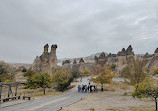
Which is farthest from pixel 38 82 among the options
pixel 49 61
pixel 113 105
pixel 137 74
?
pixel 137 74

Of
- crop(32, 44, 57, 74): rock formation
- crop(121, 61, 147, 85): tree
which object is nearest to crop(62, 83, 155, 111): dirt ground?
crop(121, 61, 147, 85): tree

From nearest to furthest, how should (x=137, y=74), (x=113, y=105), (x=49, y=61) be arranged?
(x=113, y=105) → (x=137, y=74) → (x=49, y=61)

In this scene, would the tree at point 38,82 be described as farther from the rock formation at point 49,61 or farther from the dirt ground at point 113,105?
the rock formation at point 49,61

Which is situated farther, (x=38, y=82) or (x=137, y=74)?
(x=38, y=82)

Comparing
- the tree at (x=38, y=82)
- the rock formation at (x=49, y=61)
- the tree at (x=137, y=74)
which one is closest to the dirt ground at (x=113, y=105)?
the tree at (x=137, y=74)

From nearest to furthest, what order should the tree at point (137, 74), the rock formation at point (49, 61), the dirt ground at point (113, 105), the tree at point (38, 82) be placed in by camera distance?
the dirt ground at point (113, 105) → the tree at point (137, 74) → the tree at point (38, 82) → the rock formation at point (49, 61)

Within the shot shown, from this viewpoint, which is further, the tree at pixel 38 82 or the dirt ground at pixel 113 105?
the tree at pixel 38 82

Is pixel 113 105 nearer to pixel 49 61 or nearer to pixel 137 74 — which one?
pixel 137 74

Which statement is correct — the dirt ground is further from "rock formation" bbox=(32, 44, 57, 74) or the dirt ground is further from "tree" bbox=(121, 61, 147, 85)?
"rock formation" bbox=(32, 44, 57, 74)

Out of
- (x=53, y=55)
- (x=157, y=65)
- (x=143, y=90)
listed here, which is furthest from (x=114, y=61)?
(x=143, y=90)

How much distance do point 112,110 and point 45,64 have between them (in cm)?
3186

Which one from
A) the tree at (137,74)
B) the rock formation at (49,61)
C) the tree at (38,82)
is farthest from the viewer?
the rock formation at (49,61)

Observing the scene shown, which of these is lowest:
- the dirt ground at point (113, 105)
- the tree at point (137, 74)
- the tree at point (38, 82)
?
the dirt ground at point (113, 105)

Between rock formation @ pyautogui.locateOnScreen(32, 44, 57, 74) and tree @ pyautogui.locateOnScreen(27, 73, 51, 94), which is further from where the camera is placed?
rock formation @ pyautogui.locateOnScreen(32, 44, 57, 74)
